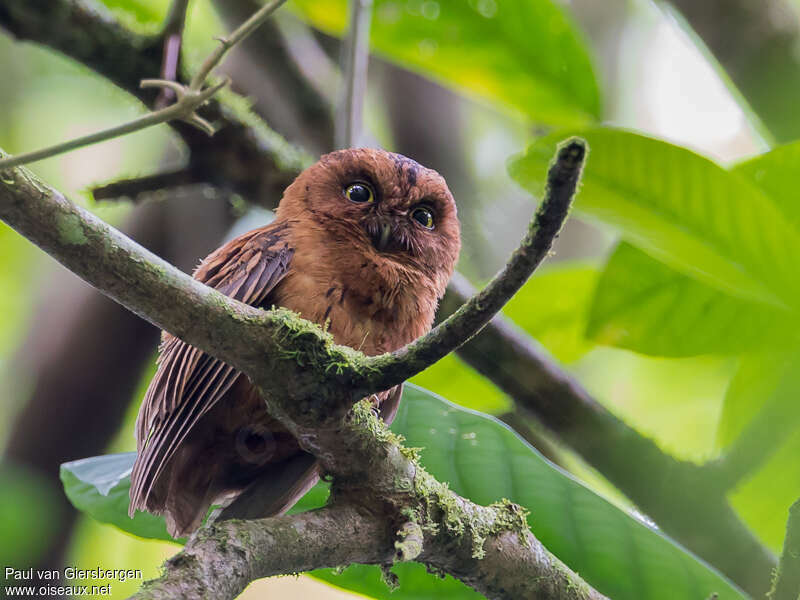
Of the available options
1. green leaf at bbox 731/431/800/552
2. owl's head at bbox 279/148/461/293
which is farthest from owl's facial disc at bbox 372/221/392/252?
green leaf at bbox 731/431/800/552

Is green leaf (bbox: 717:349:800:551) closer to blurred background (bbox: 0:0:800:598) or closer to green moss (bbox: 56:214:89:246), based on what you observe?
blurred background (bbox: 0:0:800:598)

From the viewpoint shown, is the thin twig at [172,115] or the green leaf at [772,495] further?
the green leaf at [772,495]

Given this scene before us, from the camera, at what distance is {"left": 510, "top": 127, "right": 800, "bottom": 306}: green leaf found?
2.41 metres

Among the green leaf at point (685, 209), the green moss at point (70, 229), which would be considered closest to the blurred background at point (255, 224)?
the green leaf at point (685, 209)

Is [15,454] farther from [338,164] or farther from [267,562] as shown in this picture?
[267,562]

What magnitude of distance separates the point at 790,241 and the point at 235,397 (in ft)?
5.17

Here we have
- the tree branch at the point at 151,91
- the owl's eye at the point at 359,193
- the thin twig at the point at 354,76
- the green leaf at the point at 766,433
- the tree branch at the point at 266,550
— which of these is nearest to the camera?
the tree branch at the point at 266,550

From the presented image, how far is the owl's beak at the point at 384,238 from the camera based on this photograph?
2.81 meters

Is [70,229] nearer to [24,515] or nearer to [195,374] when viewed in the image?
[195,374]

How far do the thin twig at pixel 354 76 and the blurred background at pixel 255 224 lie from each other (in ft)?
1.65

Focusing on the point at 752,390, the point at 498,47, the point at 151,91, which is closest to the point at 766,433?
the point at 752,390

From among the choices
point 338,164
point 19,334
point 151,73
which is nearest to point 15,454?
point 19,334

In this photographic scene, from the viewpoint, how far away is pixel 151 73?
10.9 feet

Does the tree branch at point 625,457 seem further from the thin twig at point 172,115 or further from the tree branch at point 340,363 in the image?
the thin twig at point 172,115
